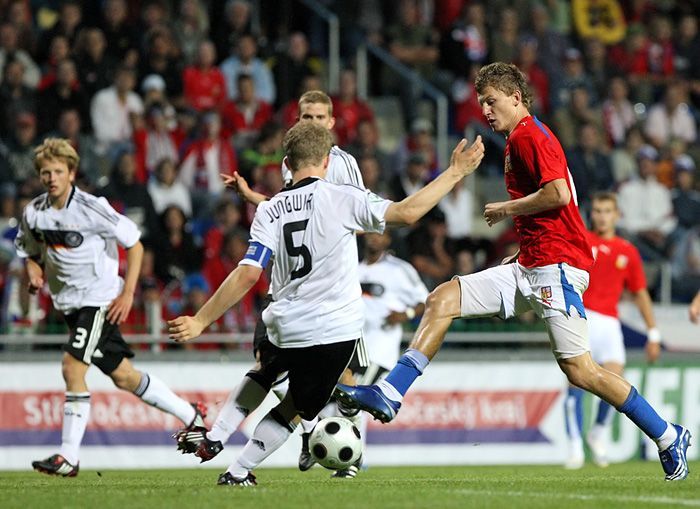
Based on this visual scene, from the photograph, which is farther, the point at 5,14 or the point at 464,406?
the point at 5,14

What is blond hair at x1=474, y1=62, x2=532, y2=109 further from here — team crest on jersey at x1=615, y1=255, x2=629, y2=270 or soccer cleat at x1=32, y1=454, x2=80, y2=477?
team crest on jersey at x1=615, y1=255, x2=629, y2=270

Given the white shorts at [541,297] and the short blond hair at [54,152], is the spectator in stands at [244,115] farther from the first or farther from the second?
the white shorts at [541,297]

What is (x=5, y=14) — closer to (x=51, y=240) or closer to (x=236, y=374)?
(x=236, y=374)

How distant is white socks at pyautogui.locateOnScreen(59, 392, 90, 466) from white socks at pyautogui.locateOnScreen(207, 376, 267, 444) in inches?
103

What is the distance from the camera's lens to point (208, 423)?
14.8 metres

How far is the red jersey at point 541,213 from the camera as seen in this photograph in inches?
335

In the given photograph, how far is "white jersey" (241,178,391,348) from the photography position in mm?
8023

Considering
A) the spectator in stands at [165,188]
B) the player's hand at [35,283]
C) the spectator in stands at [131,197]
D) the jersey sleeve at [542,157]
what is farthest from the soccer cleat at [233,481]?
the spectator in stands at [165,188]

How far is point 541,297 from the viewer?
8.67 metres

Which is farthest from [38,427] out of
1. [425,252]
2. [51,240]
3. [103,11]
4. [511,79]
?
[511,79]

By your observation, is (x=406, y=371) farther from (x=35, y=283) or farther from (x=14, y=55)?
(x=14, y=55)

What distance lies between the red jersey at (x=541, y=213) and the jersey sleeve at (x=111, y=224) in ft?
12.3

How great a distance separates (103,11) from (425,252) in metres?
5.53

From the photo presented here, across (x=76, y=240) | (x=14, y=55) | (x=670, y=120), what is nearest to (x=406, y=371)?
(x=76, y=240)
